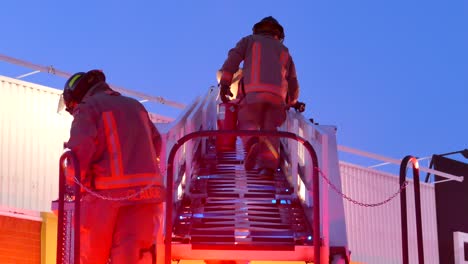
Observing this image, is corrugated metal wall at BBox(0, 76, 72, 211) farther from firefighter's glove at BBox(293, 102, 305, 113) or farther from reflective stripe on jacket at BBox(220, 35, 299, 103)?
firefighter's glove at BBox(293, 102, 305, 113)

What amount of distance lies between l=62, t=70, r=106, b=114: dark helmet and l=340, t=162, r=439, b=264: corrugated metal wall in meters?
13.7

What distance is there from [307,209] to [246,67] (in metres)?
1.98

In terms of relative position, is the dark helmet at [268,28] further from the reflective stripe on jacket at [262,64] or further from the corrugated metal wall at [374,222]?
the corrugated metal wall at [374,222]

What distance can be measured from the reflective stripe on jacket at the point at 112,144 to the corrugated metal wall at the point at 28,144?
287 inches

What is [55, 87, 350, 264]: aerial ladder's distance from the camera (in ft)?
23.9

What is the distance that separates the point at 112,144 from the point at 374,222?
15.2m

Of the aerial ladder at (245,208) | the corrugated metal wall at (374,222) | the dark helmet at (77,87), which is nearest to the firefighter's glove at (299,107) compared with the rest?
the aerial ladder at (245,208)

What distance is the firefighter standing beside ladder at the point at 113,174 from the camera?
7.09 m

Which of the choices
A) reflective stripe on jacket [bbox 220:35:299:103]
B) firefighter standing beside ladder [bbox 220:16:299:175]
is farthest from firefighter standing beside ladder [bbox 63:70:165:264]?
reflective stripe on jacket [bbox 220:35:299:103]

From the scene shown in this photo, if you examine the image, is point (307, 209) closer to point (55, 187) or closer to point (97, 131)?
point (97, 131)

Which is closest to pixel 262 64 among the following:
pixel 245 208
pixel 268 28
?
pixel 268 28

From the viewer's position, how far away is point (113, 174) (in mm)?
7215

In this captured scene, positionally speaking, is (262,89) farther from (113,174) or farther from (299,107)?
(113,174)

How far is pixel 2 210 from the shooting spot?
13.3 meters
